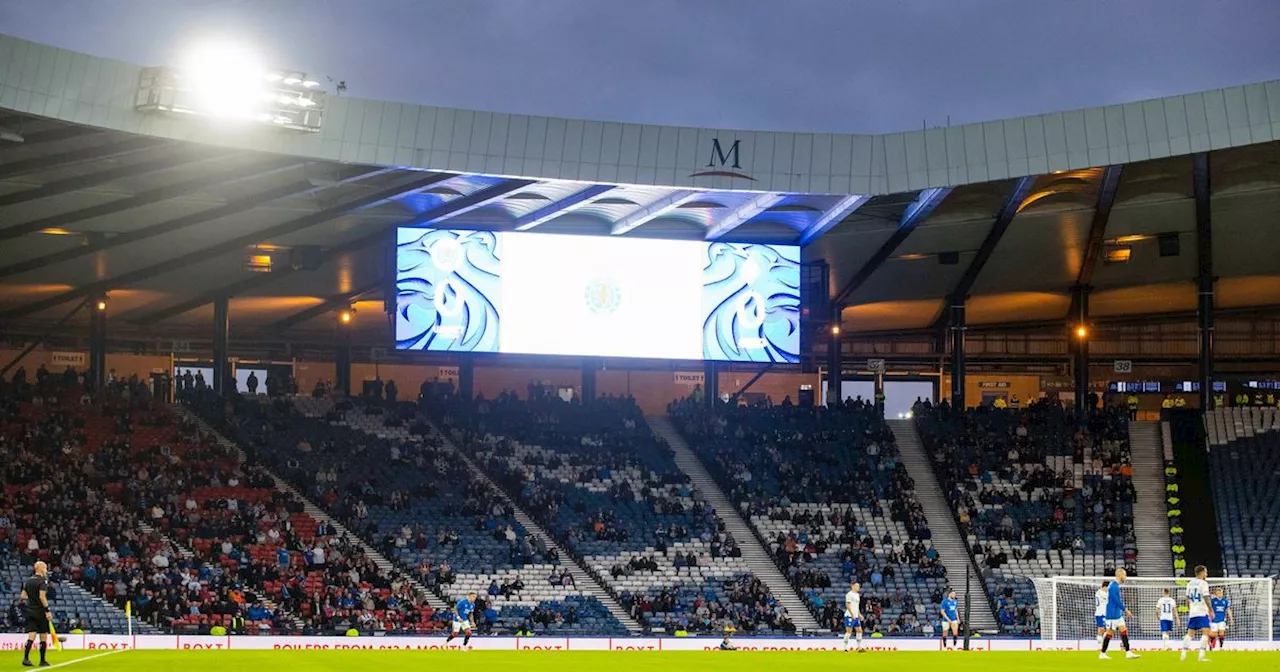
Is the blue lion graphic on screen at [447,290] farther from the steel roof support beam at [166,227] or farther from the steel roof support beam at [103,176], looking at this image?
the steel roof support beam at [103,176]

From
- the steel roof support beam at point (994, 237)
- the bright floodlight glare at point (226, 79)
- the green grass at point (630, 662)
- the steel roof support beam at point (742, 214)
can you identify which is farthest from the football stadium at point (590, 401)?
the green grass at point (630, 662)

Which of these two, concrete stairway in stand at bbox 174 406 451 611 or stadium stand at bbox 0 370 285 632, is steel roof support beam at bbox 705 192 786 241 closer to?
concrete stairway in stand at bbox 174 406 451 611

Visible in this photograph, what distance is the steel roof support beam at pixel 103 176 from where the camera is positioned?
44.9 metres

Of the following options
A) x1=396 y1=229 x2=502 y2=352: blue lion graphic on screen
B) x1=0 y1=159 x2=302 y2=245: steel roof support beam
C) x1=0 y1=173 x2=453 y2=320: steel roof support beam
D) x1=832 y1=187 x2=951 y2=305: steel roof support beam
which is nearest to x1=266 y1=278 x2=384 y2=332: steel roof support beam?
x1=0 y1=173 x2=453 y2=320: steel roof support beam

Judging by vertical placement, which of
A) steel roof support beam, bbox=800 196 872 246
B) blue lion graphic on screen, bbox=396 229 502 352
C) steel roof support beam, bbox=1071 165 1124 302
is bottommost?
blue lion graphic on screen, bbox=396 229 502 352

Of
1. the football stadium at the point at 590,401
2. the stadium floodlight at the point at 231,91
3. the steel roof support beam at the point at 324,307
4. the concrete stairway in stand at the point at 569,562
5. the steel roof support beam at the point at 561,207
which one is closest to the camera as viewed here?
the stadium floodlight at the point at 231,91

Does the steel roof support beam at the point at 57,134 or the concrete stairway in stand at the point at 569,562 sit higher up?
the steel roof support beam at the point at 57,134

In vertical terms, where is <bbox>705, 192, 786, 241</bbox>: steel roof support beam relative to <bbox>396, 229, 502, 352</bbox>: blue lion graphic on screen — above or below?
above

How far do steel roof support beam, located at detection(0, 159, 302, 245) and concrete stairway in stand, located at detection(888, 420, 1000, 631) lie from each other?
2330 cm

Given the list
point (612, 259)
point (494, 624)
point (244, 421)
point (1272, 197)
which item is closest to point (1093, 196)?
point (1272, 197)

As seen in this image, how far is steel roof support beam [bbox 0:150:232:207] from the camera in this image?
147 feet

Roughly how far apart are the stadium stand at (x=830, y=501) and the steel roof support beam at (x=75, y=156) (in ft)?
76.6

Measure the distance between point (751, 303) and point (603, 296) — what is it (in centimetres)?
505

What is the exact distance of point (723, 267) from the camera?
183 ft
